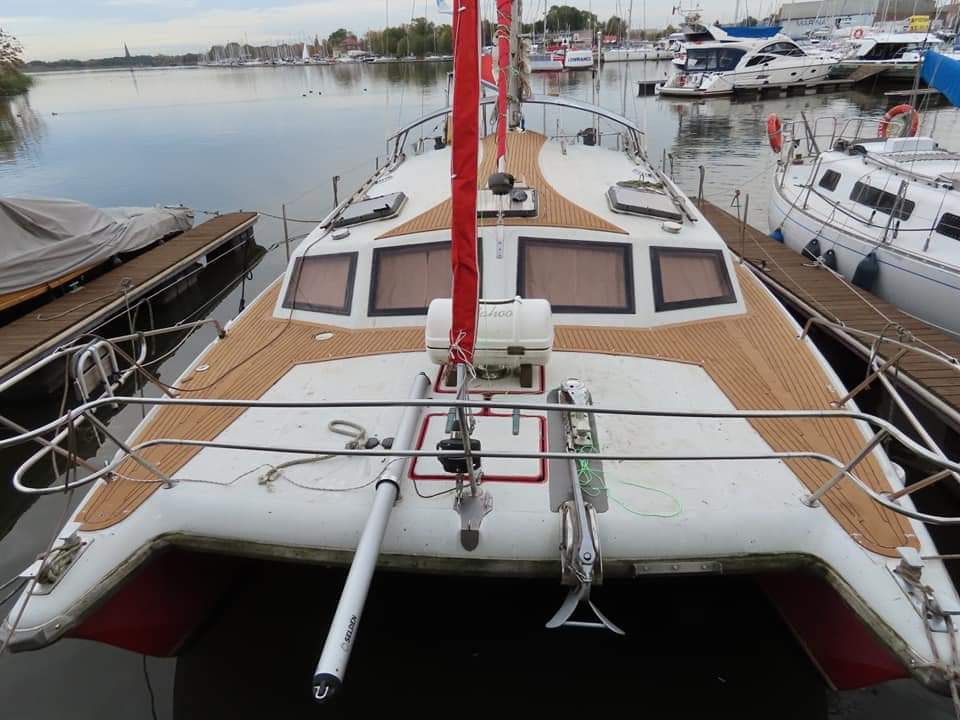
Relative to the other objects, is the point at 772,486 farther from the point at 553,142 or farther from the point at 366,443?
the point at 553,142

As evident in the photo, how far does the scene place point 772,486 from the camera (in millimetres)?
3174

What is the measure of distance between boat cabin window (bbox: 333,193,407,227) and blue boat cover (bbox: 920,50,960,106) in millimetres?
11004

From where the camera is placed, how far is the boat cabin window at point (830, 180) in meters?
11.0

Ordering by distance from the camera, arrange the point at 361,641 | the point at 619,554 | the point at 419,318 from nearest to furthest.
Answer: the point at 619,554
the point at 361,641
the point at 419,318

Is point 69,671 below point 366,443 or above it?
below

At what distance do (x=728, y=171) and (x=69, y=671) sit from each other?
20.6 meters

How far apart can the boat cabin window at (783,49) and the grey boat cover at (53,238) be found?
131 feet

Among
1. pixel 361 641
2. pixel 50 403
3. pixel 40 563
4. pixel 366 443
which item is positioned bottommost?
pixel 50 403

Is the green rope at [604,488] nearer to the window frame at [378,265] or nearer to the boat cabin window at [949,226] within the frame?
the window frame at [378,265]

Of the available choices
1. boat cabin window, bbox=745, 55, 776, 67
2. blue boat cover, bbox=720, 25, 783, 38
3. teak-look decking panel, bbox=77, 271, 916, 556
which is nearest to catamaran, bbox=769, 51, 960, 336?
teak-look decking panel, bbox=77, 271, 916, 556

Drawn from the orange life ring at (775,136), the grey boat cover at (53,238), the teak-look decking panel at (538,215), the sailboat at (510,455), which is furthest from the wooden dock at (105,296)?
the orange life ring at (775,136)

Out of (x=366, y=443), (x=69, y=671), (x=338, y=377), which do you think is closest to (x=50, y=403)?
(x=69, y=671)

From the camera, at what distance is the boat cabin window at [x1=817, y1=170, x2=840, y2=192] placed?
36.2 ft

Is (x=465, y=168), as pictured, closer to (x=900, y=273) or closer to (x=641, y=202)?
(x=641, y=202)
